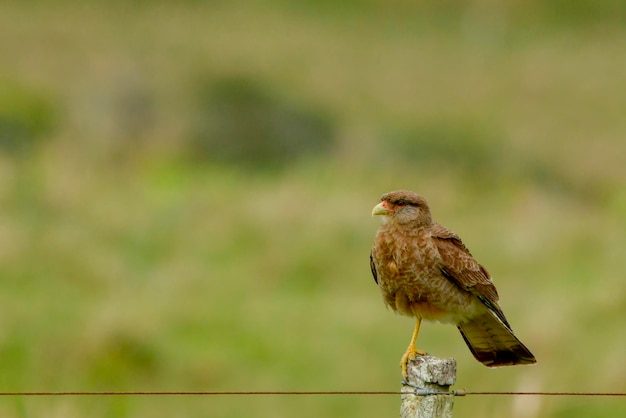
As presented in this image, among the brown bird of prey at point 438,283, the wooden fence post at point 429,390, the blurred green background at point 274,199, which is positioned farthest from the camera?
the blurred green background at point 274,199

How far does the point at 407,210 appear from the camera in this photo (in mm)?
5867

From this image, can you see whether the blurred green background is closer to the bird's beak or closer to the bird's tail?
the bird's beak

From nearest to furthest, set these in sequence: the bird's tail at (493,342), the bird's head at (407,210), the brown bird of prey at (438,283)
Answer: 1. the bird's tail at (493,342)
2. the brown bird of prey at (438,283)
3. the bird's head at (407,210)

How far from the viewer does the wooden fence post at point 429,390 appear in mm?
4496

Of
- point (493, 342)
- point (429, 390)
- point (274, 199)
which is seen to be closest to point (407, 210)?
point (493, 342)

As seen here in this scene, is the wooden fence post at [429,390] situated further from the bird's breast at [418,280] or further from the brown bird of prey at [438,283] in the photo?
the bird's breast at [418,280]

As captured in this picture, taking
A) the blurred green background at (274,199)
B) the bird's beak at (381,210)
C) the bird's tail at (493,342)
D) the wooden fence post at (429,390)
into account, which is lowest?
the wooden fence post at (429,390)

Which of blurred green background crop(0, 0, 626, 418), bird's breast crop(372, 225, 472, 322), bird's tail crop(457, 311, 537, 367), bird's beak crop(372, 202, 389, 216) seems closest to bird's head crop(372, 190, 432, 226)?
bird's beak crop(372, 202, 389, 216)

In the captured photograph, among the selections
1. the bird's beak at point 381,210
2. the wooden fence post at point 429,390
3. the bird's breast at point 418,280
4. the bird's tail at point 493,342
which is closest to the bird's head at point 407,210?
the bird's beak at point 381,210

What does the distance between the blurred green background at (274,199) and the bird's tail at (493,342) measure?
2.73m

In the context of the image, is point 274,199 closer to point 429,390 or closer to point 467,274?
point 467,274

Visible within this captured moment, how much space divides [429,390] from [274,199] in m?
11.5

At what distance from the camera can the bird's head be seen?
5.84 m

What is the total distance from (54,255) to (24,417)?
18.6 ft
